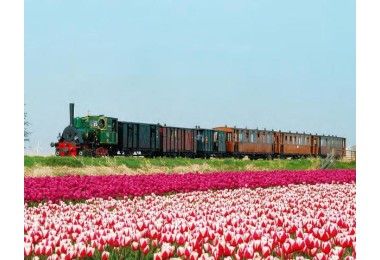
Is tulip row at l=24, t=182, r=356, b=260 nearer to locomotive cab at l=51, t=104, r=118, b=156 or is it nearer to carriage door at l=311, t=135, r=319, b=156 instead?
locomotive cab at l=51, t=104, r=118, b=156

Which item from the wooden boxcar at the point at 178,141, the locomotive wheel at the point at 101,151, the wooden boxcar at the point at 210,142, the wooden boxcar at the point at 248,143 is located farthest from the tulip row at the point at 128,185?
the wooden boxcar at the point at 248,143

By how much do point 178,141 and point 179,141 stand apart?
0.15m

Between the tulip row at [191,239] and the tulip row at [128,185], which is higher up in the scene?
the tulip row at [191,239]

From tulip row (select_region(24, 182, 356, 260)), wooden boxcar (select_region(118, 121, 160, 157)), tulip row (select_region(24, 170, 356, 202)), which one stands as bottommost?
tulip row (select_region(24, 170, 356, 202))

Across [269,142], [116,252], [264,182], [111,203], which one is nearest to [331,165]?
[269,142]

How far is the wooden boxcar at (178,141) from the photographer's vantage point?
4016 centimetres

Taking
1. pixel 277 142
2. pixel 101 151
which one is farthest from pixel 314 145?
pixel 101 151

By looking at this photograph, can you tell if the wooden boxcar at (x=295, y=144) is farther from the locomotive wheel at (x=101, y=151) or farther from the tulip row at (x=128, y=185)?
the tulip row at (x=128, y=185)

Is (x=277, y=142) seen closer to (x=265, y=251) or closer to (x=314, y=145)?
(x=314, y=145)

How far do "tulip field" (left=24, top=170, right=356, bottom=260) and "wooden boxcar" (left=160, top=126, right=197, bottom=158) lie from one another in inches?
916

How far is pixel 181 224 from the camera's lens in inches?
268

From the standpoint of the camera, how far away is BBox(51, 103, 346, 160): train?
3309 centimetres

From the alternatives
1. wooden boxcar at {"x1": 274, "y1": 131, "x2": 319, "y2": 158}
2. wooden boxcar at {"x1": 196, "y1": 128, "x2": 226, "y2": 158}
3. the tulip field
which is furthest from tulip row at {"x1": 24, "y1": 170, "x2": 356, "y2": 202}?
wooden boxcar at {"x1": 274, "y1": 131, "x2": 319, "y2": 158}
